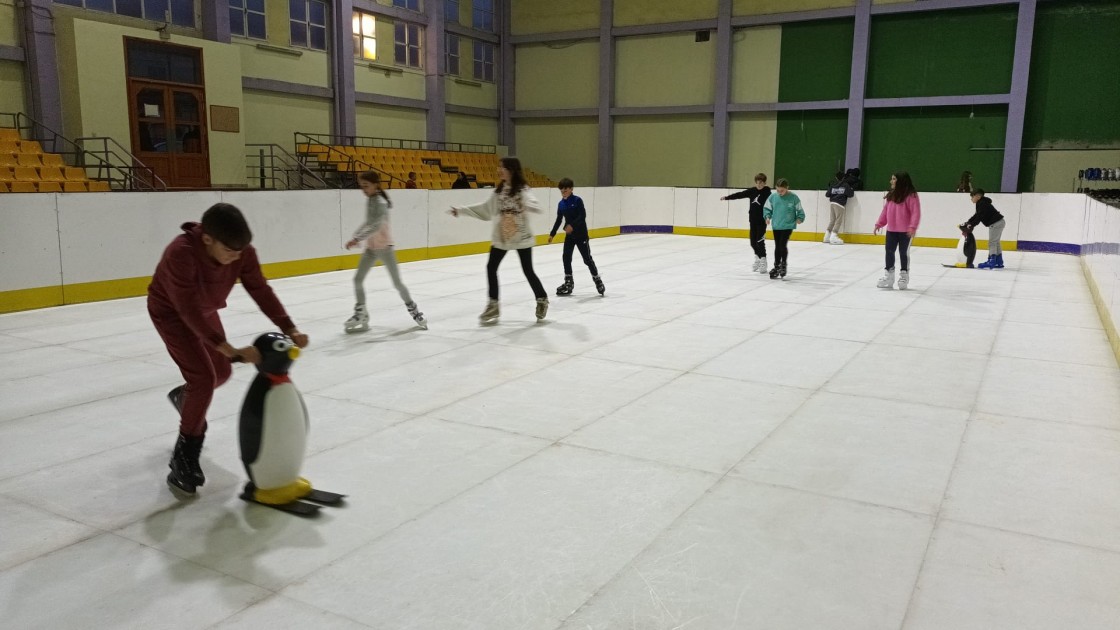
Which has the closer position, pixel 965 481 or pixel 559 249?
pixel 965 481

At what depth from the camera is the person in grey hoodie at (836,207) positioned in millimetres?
19688

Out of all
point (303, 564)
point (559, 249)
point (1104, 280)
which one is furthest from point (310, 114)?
point (303, 564)

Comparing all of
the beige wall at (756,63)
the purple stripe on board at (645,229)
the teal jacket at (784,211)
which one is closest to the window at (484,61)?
the beige wall at (756,63)

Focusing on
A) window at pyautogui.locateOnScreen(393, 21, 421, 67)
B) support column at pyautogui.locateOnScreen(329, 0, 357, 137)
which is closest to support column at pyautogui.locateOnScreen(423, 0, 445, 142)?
window at pyautogui.locateOnScreen(393, 21, 421, 67)

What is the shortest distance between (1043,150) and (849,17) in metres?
6.80

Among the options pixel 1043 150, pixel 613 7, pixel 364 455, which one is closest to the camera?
pixel 364 455

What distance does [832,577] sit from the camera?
325 centimetres

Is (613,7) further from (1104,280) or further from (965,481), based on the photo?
(965,481)

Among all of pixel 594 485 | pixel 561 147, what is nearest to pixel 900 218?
pixel 594 485

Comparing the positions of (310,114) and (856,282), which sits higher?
(310,114)

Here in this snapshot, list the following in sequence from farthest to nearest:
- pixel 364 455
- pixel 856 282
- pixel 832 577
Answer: pixel 856 282
pixel 364 455
pixel 832 577

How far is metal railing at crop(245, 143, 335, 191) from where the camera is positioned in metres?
21.3

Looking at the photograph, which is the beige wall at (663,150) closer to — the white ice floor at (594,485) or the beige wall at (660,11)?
the beige wall at (660,11)

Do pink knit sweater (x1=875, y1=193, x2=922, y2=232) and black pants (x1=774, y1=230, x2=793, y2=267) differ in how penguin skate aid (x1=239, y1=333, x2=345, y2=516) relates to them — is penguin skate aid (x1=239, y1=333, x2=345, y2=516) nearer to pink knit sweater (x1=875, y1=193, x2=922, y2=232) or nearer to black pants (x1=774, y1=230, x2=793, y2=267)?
pink knit sweater (x1=875, y1=193, x2=922, y2=232)
